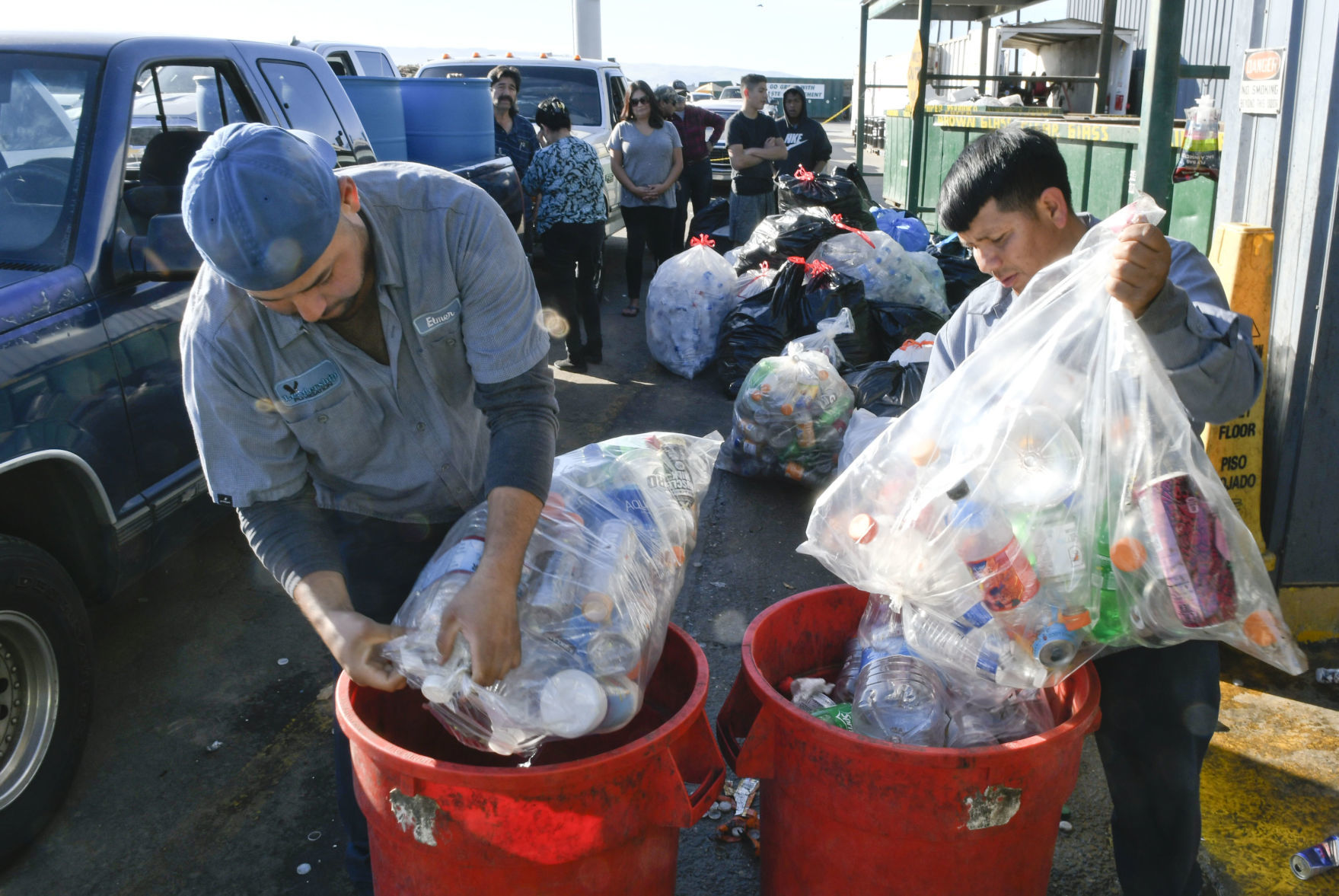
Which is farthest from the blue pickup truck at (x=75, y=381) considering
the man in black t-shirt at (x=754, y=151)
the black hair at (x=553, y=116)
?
the man in black t-shirt at (x=754, y=151)

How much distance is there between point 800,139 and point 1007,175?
7680mm

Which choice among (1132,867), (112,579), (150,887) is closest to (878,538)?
(1132,867)

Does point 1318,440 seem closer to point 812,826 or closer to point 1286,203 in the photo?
point 1286,203

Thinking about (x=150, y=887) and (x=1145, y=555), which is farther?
(x=150, y=887)

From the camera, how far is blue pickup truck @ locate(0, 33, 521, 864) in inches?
97.3

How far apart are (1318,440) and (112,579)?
12.2ft

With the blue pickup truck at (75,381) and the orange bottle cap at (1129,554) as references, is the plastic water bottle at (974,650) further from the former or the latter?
the blue pickup truck at (75,381)

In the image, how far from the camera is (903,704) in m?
1.92

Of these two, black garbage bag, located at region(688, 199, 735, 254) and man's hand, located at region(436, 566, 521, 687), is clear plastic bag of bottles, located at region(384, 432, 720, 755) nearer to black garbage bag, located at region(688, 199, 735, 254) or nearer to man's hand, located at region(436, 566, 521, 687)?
man's hand, located at region(436, 566, 521, 687)

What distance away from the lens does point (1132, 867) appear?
1983mm

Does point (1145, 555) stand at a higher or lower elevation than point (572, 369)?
higher

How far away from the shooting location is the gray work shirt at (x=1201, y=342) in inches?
65.4

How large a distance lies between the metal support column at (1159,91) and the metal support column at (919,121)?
22.8 feet

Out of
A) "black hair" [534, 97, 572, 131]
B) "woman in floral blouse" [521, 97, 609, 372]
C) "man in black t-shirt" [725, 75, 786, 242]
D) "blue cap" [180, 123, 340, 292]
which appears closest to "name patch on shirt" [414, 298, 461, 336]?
"blue cap" [180, 123, 340, 292]
